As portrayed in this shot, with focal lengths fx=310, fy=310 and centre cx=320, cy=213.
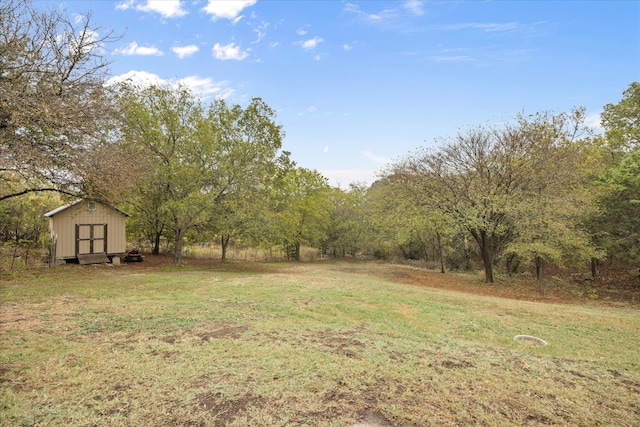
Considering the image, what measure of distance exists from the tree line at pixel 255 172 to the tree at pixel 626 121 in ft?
0.23

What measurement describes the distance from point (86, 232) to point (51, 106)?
10039 millimetres

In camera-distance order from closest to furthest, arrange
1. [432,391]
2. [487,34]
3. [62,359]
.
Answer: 1. [432,391]
2. [62,359]
3. [487,34]

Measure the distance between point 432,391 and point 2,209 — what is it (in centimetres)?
2281

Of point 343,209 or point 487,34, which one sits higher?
point 487,34

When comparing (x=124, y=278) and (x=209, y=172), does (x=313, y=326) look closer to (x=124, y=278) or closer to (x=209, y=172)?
(x=124, y=278)

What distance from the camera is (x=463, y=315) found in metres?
7.74

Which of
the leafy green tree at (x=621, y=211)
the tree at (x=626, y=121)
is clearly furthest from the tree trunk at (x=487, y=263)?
the tree at (x=626, y=121)

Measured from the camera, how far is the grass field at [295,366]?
292 cm

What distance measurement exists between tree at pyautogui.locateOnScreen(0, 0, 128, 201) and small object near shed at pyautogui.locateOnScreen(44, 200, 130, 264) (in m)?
5.29

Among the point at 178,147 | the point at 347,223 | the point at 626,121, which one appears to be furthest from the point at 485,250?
the point at 178,147

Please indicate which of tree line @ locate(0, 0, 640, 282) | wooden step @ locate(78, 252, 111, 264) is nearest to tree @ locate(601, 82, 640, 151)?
tree line @ locate(0, 0, 640, 282)

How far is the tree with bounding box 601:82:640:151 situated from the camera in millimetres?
18000

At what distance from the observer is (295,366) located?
3.90 metres

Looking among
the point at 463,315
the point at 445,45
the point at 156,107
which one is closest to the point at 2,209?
the point at 156,107
